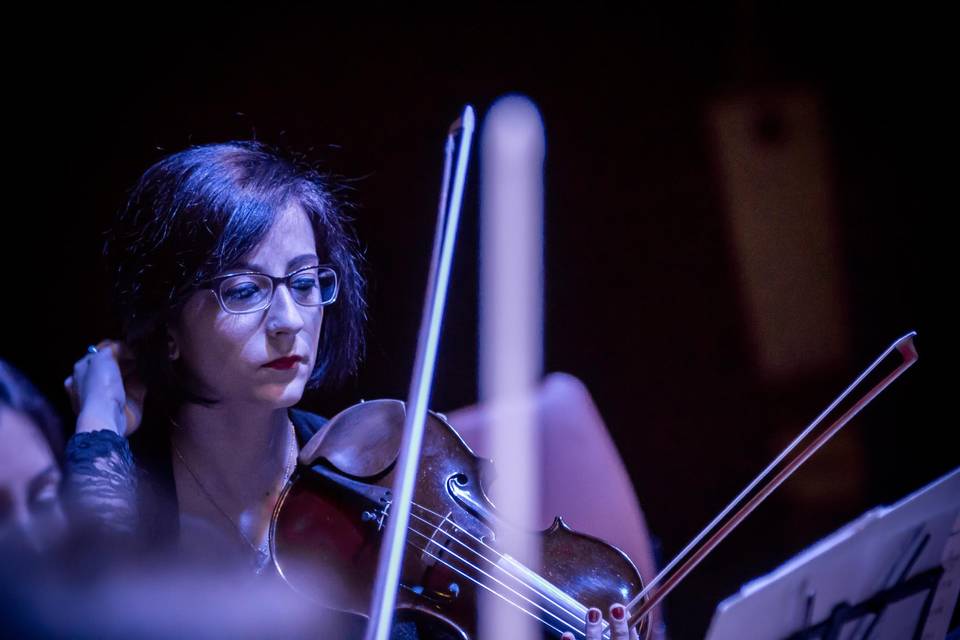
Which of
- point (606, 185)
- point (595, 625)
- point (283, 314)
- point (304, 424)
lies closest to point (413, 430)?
point (595, 625)

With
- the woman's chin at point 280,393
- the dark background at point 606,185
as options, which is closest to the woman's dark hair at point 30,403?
the dark background at point 606,185

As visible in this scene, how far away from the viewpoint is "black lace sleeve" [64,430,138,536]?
43.4 inches

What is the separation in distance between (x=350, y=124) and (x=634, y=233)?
0.71 meters

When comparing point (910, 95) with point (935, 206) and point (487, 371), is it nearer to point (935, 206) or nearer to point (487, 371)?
point (935, 206)

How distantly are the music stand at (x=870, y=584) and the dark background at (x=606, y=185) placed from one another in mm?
773

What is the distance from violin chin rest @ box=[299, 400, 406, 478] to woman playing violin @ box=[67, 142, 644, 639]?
0.13m

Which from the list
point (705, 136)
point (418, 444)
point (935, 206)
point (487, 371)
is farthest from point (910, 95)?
point (418, 444)

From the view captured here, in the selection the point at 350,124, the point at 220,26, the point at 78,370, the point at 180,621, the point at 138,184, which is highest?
the point at 220,26

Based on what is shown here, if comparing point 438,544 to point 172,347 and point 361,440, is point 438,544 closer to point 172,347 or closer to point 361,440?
point 361,440

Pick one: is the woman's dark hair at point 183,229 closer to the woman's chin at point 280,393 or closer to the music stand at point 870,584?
the woman's chin at point 280,393

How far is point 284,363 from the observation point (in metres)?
1.23

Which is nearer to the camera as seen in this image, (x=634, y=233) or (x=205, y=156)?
(x=205, y=156)

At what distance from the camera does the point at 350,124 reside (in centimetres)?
143

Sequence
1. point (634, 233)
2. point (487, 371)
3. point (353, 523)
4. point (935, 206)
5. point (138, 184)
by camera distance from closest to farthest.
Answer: point (353, 523) < point (138, 184) < point (487, 371) < point (634, 233) < point (935, 206)
